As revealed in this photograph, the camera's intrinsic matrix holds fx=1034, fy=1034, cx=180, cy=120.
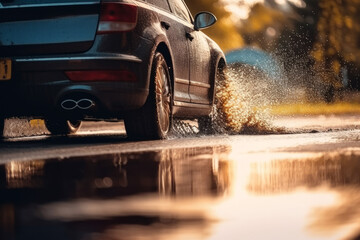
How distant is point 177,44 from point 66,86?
188 cm

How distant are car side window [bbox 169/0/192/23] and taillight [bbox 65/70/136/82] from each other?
78.5 inches

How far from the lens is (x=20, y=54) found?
9.29 metres

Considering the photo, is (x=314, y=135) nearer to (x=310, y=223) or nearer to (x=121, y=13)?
(x=121, y=13)

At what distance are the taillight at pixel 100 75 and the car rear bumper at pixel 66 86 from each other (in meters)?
0.03

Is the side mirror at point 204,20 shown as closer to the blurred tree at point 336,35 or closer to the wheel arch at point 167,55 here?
the wheel arch at point 167,55

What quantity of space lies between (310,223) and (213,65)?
778 cm

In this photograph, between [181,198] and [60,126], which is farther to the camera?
[60,126]

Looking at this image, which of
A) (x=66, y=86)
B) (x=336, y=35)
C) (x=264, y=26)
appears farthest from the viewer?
(x=264, y=26)

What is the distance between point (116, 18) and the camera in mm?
9242

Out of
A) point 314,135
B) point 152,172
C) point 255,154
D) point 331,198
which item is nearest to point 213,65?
point 314,135

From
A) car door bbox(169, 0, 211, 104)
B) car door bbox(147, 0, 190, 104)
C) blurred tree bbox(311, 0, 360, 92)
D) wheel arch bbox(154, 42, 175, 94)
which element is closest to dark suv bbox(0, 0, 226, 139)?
wheel arch bbox(154, 42, 175, 94)

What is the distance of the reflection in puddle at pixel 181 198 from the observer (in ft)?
14.4

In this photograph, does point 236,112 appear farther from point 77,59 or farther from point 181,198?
point 181,198

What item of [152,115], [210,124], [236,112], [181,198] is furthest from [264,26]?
[181,198]
